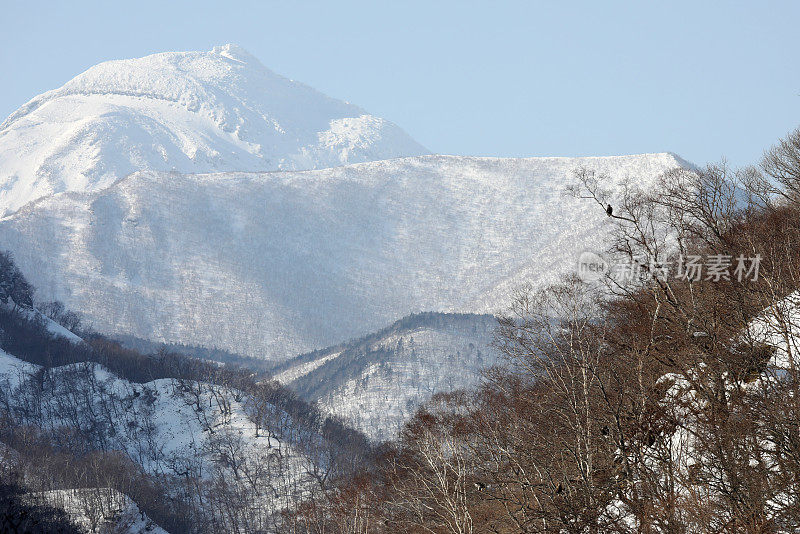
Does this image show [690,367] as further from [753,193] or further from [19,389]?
[19,389]

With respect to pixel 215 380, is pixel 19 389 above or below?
below

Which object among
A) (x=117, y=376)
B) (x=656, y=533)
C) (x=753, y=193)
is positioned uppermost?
(x=753, y=193)

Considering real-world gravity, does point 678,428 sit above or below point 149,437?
above

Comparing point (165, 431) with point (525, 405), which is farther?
point (165, 431)

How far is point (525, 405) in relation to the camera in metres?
32.4

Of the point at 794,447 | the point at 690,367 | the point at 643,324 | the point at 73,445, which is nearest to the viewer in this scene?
the point at 794,447

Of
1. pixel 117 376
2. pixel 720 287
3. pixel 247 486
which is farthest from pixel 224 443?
pixel 720 287

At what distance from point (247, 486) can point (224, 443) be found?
13.6 metres

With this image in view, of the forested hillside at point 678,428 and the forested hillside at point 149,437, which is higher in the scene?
the forested hillside at point 678,428

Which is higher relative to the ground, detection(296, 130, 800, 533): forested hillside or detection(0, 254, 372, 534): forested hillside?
detection(296, 130, 800, 533): forested hillside

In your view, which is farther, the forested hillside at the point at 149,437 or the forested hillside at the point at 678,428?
the forested hillside at the point at 149,437

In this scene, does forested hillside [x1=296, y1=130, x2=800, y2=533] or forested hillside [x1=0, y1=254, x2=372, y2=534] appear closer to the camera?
forested hillside [x1=296, y1=130, x2=800, y2=533]

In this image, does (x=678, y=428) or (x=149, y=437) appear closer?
(x=678, y=428)

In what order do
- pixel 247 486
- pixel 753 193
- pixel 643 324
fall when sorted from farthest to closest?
A: pixel 247 486 → pixel 753 193 → pixel 643 324
